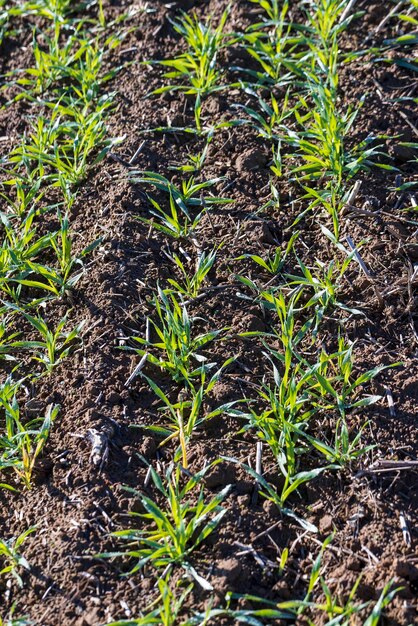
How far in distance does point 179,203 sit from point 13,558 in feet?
4.51

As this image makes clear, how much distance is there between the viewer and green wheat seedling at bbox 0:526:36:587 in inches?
95.6

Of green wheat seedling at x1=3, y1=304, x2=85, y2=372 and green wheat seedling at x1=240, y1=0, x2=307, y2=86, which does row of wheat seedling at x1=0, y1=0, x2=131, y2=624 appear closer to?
green wheat seedling at x1=3, y1=304, x2=85, y2=372

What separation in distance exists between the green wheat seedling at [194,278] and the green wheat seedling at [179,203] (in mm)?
150

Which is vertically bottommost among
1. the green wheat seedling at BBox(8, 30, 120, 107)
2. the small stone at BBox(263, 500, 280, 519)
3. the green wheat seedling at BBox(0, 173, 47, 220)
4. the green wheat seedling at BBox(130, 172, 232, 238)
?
the small stone at BBox(263, 500, 280, 519)

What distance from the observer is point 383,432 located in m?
2.60

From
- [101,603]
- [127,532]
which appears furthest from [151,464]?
[101,603]

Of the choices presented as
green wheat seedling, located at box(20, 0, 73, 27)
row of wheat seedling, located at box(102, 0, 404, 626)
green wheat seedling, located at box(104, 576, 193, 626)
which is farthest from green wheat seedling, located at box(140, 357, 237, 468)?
green wheat seedling, located at box(20, 0, 73, 27)

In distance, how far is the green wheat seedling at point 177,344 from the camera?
9.10ft

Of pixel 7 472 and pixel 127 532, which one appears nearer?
pixel 127 532

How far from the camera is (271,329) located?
2.90 meters

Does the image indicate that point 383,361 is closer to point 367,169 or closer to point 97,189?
point 367,169

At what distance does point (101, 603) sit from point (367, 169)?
68.8 inches

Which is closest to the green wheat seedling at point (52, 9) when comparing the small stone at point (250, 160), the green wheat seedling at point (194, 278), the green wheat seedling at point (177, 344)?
the small stone at point (250, 160)

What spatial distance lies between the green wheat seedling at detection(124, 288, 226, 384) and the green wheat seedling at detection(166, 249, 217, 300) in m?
0.07
